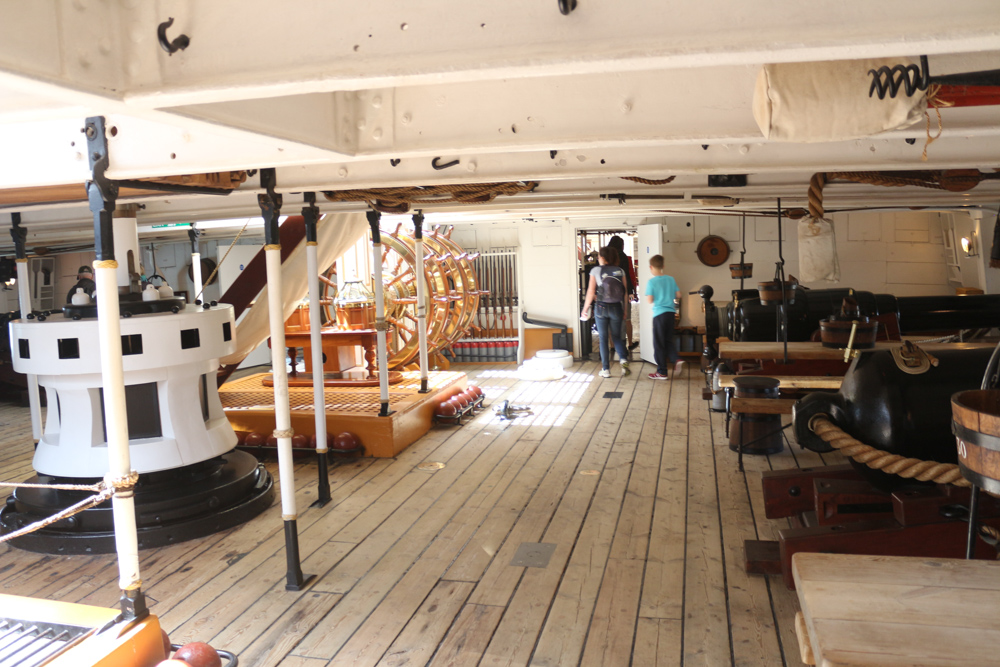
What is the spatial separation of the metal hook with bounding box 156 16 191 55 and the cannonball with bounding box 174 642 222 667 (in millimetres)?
2165

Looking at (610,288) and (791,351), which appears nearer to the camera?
(791,351)

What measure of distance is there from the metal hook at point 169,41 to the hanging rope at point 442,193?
6.59ft

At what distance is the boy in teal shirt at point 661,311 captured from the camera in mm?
9727

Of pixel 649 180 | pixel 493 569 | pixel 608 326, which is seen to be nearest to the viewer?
pixel 649 180

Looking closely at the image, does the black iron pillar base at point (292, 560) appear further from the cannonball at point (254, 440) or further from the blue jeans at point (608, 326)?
the blue jeans at point (608, 326)

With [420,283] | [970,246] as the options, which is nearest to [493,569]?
[420,283]

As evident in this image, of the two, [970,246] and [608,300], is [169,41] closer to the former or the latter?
[608,300]

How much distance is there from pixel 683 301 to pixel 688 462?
608cm

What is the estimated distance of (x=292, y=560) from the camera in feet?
12.4

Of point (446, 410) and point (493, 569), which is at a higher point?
point (446, 410)

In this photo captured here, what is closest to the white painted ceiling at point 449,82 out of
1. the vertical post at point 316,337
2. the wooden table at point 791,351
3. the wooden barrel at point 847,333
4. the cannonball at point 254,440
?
the vertical post at point 316,337

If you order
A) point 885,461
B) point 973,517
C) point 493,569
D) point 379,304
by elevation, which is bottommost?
point 493,569

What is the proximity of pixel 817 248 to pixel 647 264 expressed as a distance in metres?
6.61

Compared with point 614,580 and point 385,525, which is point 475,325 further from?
point 614,580
